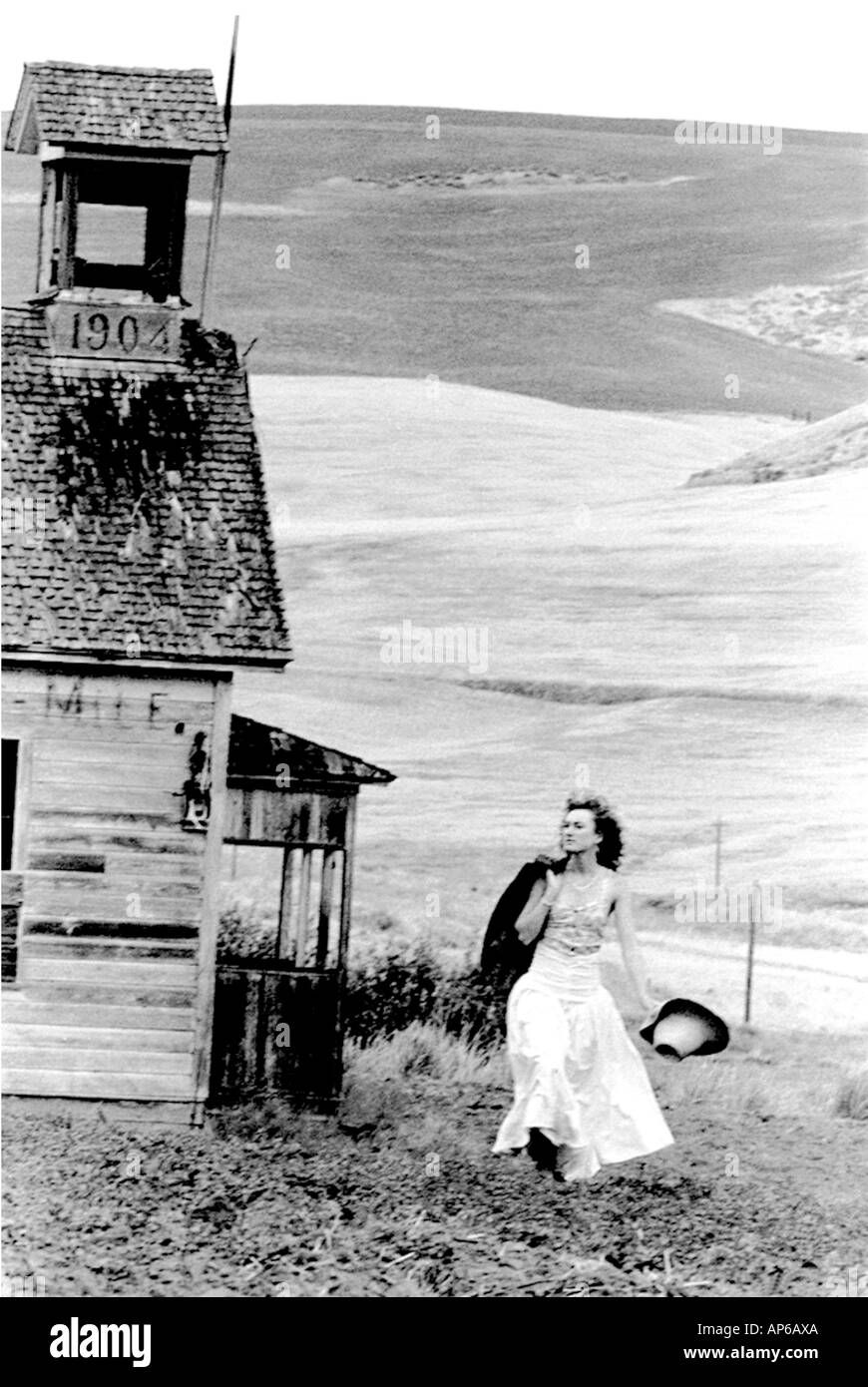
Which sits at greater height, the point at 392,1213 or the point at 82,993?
the point at 82,993

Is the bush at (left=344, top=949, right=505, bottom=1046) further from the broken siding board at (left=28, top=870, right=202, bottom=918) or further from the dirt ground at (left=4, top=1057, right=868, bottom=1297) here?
the broken siding board at (left=28, top=870, right=202, bottom=918)

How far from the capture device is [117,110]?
7922 millimetres

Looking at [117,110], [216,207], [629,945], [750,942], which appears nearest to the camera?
[629,945]

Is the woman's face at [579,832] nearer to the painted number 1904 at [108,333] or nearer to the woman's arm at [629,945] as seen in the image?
the woman's arm at [629,945]

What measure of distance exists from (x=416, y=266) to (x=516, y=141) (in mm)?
682

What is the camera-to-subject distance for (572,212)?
834 centimetres

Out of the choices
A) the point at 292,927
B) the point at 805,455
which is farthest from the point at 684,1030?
the point at 805,455

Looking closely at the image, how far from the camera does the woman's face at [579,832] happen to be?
793cm

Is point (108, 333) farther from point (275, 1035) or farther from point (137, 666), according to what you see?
point (275, 1035)

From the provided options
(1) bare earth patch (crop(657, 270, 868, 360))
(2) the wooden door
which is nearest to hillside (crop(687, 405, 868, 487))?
(1) bare earth patch (crop(657, 270, 868, 360))

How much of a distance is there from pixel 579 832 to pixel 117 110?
331 cm

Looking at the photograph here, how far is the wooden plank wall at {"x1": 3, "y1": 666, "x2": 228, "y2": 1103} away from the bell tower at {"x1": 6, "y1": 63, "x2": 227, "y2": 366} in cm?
144

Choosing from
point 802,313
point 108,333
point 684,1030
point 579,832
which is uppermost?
point 802,313
